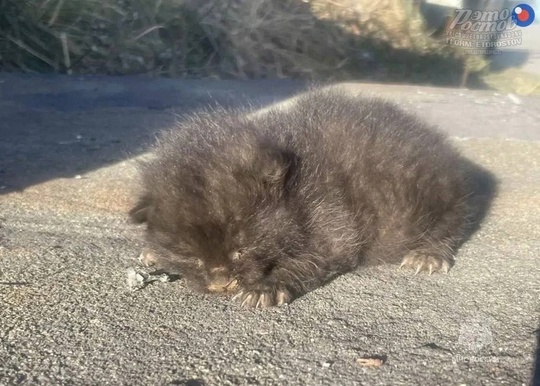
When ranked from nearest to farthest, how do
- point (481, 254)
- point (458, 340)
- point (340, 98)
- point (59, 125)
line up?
1. point (458, 340)
2. point (481, 254)
3. point (340, 98)
4. point (59, 125)

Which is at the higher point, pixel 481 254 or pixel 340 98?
pixel 340 98

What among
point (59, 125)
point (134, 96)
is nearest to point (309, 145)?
point (59, 125)

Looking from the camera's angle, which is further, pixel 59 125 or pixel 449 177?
pixel 59 125

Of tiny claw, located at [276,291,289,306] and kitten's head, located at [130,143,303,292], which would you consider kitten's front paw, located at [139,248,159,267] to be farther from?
tiny claw, located at [276,291,289,306]

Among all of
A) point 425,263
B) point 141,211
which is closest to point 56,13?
point 141,211

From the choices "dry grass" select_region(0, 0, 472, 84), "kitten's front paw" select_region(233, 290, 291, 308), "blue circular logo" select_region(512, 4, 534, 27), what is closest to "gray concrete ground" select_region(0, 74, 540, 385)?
"kitten's front paw" select_region(233, 290, 291, 308)

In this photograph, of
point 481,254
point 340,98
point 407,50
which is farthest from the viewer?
point 407,50

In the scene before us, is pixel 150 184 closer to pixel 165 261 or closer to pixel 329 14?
pixel 165 261
